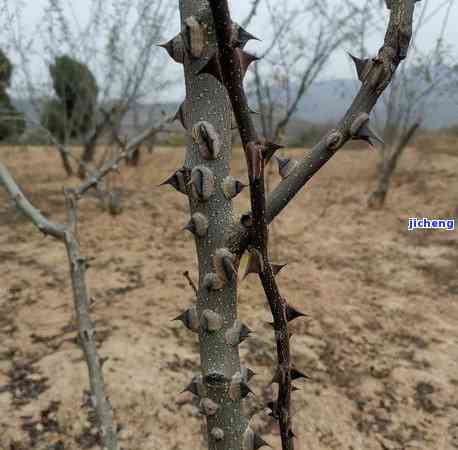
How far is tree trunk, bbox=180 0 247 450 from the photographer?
24.7 inches

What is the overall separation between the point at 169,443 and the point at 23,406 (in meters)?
0.73

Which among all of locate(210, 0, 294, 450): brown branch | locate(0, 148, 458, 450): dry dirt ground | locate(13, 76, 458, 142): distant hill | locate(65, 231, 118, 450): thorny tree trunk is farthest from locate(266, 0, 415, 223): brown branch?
locate(13, 76, 458, 142): distant hill

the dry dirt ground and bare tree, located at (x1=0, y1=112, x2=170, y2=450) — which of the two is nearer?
bare tree, located at (x1=0, y1=112, x2=170, y2=450)

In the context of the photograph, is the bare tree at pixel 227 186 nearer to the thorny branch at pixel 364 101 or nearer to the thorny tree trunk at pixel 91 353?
the thorny branch at pixel 364 101

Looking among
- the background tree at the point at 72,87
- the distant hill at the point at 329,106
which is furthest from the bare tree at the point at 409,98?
A: the background tree at the point at 72,87

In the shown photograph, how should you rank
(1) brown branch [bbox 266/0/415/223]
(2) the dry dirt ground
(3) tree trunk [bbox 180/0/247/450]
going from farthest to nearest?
1. (2) the dry dirt ground
2. (3) tree trunk [bbox 180/0/247/450]
3. (1) brown branch [bbox 266/0/415/223]

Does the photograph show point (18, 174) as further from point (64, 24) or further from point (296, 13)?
point (296, 13)

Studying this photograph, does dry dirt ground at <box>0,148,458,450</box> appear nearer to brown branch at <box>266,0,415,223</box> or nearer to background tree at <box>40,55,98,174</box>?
background tree at <box>40,55,98,174</box>

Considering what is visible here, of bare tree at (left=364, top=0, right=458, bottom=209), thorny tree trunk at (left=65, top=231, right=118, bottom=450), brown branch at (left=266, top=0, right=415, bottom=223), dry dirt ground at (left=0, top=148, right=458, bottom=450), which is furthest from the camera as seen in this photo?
bare tree at (left=364, top=0, right=458, bottom=209)

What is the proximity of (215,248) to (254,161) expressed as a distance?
0.30m

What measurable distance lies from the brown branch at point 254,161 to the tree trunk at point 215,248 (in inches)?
5.5

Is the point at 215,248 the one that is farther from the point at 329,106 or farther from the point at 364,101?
the point at 329,106

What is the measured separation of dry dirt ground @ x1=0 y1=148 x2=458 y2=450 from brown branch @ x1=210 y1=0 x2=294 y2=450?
4.81 feet

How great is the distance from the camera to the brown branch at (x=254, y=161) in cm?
35
